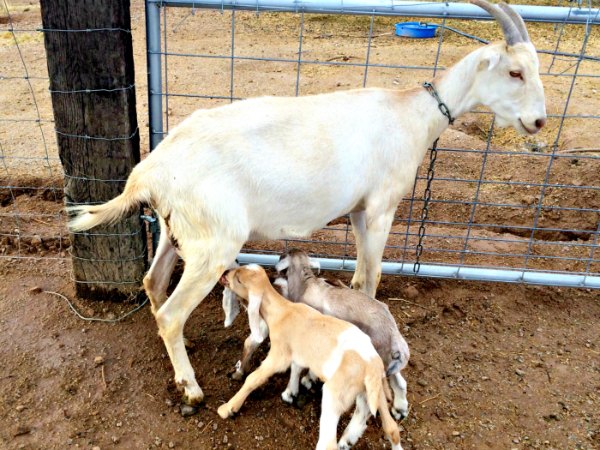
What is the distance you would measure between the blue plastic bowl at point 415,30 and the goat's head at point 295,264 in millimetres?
9994

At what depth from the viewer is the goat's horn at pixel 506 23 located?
3.41m

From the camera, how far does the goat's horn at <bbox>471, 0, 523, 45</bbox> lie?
11.2 feet

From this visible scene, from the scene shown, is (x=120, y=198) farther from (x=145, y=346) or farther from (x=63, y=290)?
(x=63, y=290)

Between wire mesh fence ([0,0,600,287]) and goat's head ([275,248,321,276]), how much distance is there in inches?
30.9

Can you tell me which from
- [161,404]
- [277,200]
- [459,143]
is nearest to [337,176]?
[277,200]

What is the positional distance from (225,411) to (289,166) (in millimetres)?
1439

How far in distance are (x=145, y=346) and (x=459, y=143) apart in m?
4.75

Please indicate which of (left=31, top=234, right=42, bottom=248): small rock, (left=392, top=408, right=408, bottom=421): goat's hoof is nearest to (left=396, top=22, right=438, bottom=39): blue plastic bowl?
(left=31, top=234, right=42, bottom=248): small rock

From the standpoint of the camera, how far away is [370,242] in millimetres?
3744

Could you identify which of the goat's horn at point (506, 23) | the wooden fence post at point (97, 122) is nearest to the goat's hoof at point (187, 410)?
the wooden fence post at point (97, 122)

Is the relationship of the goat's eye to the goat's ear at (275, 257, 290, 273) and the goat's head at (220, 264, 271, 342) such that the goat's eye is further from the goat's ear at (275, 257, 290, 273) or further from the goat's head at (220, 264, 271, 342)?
the goat's head at (220, 264, 271, 342)

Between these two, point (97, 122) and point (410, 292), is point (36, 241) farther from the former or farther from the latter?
point (410, 292)

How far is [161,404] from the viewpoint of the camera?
3352mm

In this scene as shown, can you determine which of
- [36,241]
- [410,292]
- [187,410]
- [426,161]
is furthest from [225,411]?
[426,161]
